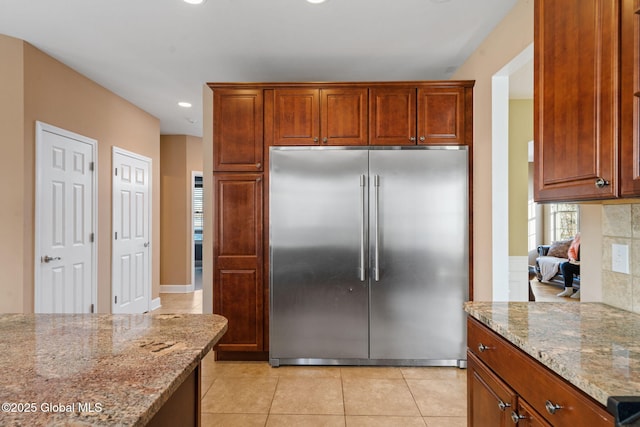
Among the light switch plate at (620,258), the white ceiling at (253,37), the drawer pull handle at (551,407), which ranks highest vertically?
the white ceiling at (253,37)

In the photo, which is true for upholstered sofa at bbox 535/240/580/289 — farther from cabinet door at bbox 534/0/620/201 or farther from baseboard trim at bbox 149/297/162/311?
baseboard trim at bbox 149/297/162/311

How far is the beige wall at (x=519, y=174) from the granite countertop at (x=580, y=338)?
6.96ft

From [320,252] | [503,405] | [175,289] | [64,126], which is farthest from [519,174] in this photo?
[175,289]

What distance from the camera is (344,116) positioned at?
3145 millimetres

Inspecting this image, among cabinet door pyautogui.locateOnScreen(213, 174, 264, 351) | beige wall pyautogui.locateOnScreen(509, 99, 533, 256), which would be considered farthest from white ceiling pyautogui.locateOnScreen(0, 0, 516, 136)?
cabinet door pyautogui.locateOnScreen(213, 174, 264, 351)

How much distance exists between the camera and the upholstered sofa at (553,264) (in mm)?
6367

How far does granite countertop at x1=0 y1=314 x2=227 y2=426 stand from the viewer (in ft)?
2.47

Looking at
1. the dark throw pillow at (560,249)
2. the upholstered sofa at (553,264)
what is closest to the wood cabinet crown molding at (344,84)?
the upholstered sofa at (553,264)

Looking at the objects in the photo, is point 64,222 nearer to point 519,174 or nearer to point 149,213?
point 149,213

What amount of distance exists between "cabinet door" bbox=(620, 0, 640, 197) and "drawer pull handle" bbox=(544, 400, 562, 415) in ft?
2.25

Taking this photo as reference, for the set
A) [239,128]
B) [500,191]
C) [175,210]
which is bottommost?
[175,210]

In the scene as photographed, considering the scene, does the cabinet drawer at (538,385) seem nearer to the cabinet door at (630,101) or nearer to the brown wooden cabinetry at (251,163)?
the cabinet door at (630,101)

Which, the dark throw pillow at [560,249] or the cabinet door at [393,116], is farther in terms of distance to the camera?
the dark throw pillow at [560,249]

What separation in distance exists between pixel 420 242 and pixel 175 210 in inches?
184
